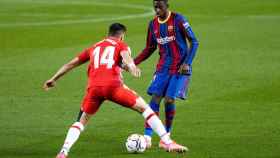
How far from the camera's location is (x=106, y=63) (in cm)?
1330

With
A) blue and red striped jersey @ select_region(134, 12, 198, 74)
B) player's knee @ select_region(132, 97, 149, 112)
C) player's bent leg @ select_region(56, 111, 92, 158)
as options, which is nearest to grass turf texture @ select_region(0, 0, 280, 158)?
player's bent leg @ select_region(56, 111, 92, 158)

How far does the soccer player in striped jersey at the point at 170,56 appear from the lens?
579 inches

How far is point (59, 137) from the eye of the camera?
15438 mm

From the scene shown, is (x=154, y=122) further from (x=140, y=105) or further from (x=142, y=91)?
(x=142, y=91)

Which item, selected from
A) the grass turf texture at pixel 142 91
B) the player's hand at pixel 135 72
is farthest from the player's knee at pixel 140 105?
the grass turf texture at pixel 142 91

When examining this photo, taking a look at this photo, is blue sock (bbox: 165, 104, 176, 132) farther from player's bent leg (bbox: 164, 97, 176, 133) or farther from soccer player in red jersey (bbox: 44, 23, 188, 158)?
soccer player in red jersey (bbox: 44, 23, 188, 158)

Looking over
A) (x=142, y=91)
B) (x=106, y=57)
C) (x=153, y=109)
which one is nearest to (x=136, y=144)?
(x=153, y=109)

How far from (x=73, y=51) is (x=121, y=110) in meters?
9.08

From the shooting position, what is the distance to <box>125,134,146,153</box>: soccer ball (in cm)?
1392

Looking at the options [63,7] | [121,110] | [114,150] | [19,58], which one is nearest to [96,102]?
[114,150]

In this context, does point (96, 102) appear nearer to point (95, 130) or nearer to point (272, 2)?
point (95, 130)

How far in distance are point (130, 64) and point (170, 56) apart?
2.12 metres

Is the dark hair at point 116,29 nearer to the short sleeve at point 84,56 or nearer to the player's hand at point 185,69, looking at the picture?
the short sleeve at point 84,56

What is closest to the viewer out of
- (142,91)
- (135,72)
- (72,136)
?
(135,72)
